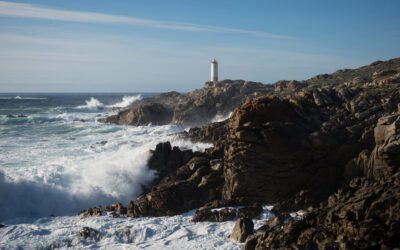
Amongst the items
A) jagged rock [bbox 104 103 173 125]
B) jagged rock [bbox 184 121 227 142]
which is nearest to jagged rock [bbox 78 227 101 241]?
jagged rock [bbox 184 121 227 142]

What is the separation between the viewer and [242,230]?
40.4 feet

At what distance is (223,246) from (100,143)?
18.8 meters

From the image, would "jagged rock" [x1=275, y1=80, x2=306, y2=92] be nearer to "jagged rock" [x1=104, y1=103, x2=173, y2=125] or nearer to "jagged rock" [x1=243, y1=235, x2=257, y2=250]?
Result: "jagged rock" [x1=104, y1=103, x2=173, y2=125]

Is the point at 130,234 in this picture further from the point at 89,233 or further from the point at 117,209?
the point at 117,209

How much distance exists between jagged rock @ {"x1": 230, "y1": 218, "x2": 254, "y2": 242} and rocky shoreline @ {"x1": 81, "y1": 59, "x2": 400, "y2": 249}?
0.09 feet

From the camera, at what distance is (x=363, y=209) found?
34.4 feet

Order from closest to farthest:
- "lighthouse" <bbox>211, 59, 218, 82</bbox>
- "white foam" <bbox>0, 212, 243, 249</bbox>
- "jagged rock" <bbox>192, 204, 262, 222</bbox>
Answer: "white foam" <bbox>0, 212, 243, 249</bbox> → "jagged rock" <bbox>192, 204, 262, 222</bbox> → "lighthouse" <bbox>211, 59, 218, 82</bbox>

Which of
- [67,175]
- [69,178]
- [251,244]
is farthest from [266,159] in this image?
[67,175]

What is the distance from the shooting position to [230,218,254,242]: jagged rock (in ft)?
40.1

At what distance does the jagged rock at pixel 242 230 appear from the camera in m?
12.2

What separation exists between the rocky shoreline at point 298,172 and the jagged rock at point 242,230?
0.03 metres

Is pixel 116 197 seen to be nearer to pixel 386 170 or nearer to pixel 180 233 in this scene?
pixel 180 233

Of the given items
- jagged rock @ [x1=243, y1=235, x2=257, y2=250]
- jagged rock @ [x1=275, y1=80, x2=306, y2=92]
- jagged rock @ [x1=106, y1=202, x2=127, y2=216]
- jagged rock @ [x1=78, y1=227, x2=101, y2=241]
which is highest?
jagged rock @ [x1=275, y1=80, x2=306, y2=92]

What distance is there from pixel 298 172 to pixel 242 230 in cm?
344
